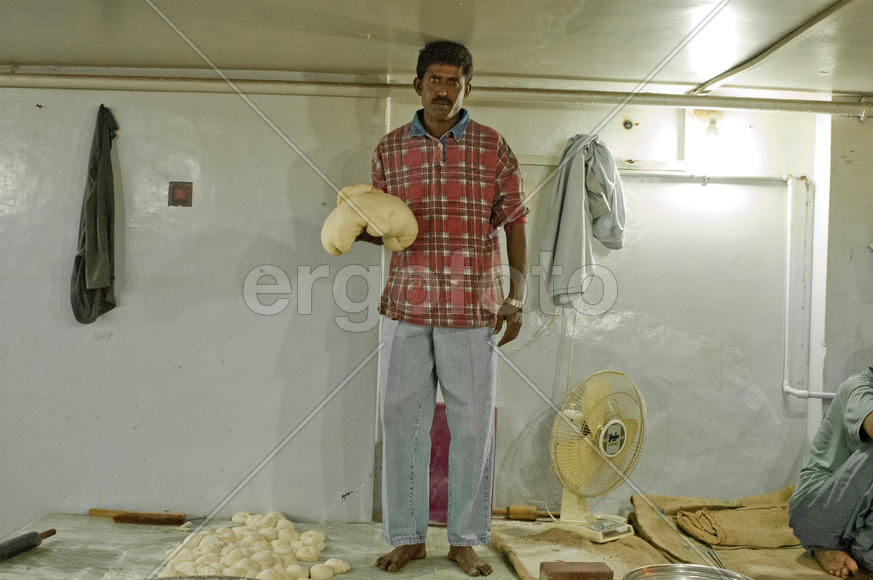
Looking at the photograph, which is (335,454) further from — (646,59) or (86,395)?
(646,59)

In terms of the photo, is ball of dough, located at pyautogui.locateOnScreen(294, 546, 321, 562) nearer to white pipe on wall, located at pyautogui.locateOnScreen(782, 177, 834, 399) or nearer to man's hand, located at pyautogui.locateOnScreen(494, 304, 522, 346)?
man's hand, located at pyautogui.locateOnScreen(494, 304, 522, 346)

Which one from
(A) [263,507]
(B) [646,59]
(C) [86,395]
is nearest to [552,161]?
(B) [646,59]

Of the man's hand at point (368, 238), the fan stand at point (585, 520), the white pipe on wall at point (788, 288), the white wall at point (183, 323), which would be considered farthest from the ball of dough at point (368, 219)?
the white pipe on wall at point (788, 288)

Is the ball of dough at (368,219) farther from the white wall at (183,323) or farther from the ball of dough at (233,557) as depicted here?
the ball of dough at (233,557)

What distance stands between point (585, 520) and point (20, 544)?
237cm

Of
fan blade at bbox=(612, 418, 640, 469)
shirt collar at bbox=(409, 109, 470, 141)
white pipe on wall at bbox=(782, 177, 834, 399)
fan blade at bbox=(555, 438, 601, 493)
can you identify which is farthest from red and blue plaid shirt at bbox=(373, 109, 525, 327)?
white pipe on wall at bbox=(782, 177, 834, 399)

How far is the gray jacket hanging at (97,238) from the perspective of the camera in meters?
3.45

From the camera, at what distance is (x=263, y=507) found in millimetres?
3518

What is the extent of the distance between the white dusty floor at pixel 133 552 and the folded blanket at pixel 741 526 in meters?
1.01

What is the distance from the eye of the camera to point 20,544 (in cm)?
291

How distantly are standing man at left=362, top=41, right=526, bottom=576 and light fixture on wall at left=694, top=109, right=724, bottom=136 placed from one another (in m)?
1.43

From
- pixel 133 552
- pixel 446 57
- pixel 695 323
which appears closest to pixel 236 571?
pixel 133 552

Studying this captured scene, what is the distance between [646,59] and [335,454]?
2.27 meters

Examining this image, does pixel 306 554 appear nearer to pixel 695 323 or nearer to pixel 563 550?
pixel 563 550
